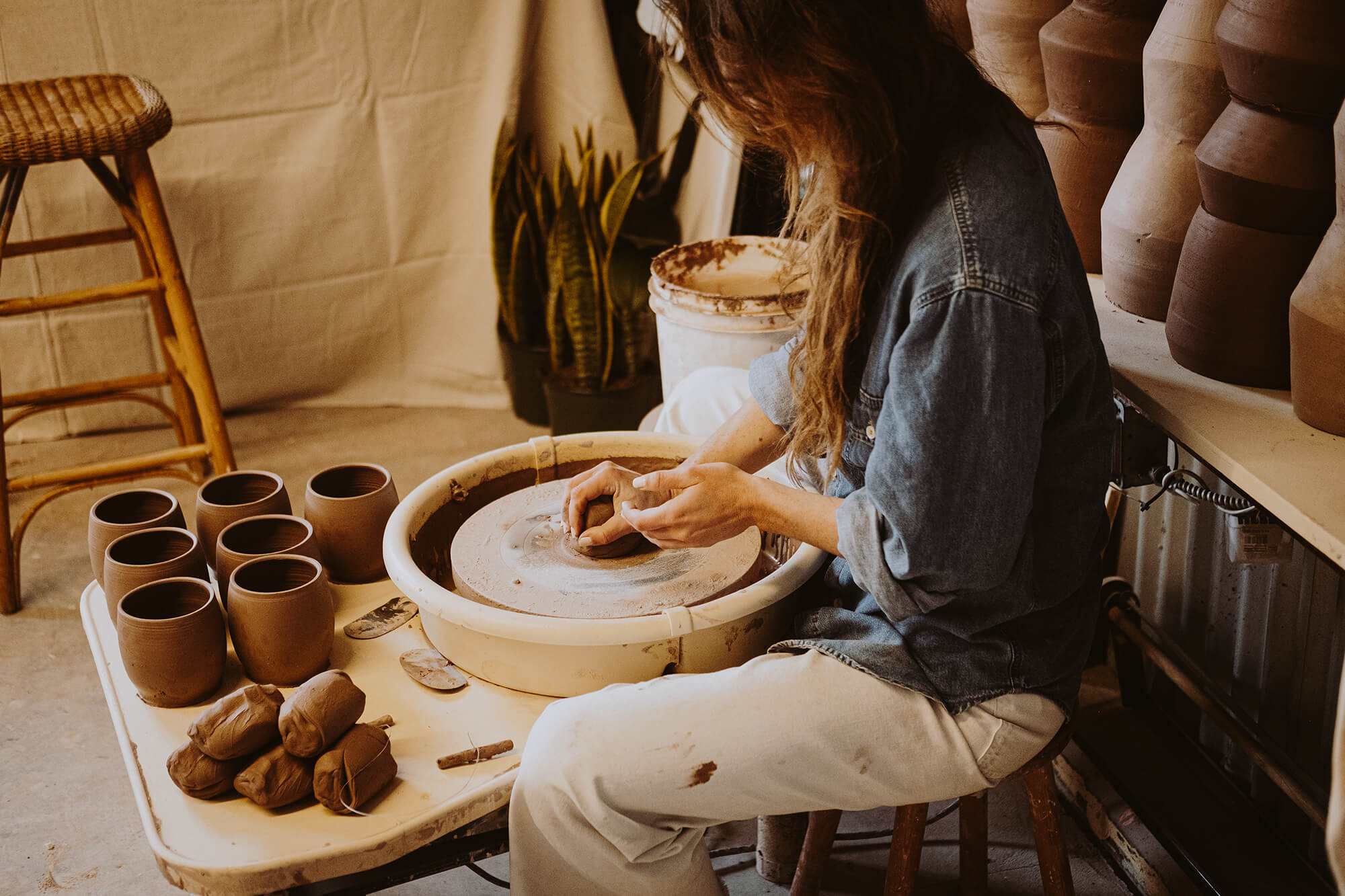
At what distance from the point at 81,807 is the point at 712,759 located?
1.18 metres

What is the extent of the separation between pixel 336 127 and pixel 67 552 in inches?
46.2

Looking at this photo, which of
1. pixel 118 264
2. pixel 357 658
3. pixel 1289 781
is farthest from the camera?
pixel 118 264

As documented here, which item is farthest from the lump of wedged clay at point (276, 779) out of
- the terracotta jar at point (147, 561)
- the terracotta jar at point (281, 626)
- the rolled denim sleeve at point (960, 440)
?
the rolled denim sleeve at point (960, 440)

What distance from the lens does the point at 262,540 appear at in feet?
4.50

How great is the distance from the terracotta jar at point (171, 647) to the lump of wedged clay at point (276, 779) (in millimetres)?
157

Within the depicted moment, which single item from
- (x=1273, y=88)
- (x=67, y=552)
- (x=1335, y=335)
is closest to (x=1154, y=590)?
(x=1335, y=335)

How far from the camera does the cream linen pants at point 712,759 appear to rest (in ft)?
3.49

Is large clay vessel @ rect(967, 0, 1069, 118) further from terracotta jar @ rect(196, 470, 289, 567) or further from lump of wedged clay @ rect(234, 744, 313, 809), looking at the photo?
lump of wedged clay @ rect(234, 744, 313, 809)

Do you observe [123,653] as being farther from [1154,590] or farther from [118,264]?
[118,264]

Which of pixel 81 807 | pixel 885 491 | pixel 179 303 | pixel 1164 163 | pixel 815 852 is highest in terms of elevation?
pixel 1164 163

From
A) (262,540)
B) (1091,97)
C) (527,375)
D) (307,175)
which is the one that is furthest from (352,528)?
(307,175)

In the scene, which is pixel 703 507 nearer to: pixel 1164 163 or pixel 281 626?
pixel 281 626

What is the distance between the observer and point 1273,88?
116cm

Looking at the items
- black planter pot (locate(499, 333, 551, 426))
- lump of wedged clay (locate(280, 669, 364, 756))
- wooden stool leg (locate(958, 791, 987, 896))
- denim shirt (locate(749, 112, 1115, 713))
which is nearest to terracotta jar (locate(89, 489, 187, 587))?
lump of wedged clay (locate(280, 669, 364, 756))
